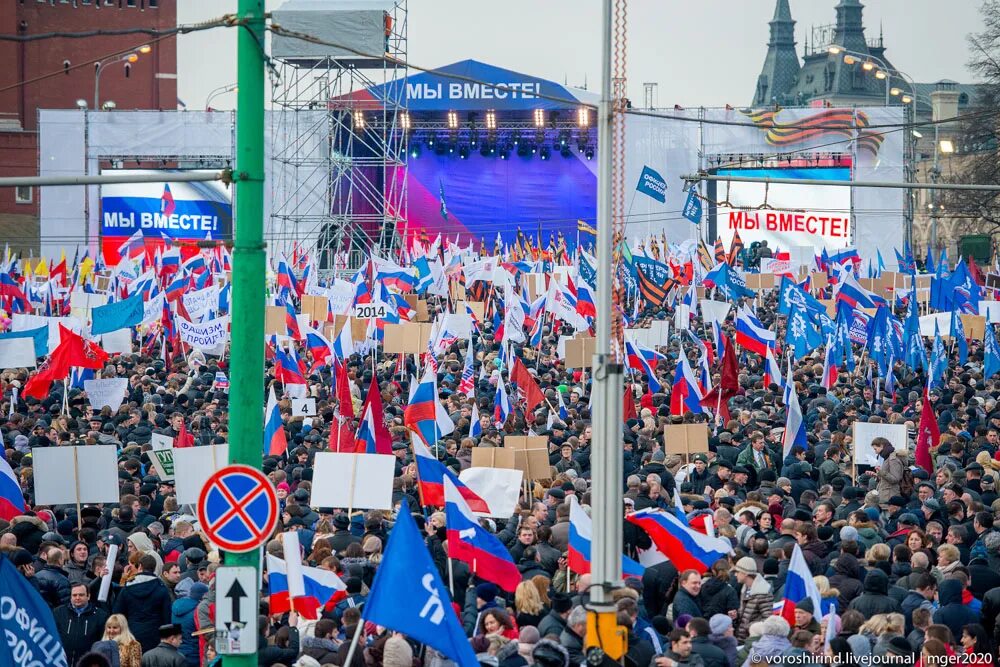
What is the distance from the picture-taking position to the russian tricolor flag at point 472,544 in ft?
33.1

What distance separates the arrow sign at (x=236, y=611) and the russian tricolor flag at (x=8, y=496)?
6.20m

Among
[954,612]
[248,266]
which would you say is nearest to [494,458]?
[954,612]

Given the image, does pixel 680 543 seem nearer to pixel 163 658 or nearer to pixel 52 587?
pixel 163 658

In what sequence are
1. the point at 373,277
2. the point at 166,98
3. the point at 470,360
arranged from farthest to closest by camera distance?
the point at 166,98 < the point at 373,277 < the point at 470,360

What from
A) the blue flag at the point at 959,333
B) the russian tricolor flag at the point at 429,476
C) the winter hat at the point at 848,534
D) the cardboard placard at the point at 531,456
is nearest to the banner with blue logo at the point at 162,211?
the blue flag at the point at 959,333

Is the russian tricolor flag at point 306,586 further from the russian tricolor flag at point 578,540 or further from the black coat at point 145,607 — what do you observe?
the russian tricolor flag at point 578,540

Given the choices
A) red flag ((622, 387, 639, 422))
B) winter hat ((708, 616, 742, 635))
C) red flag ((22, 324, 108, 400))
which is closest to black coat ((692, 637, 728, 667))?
winter hat ((708, 616, 742, 635))

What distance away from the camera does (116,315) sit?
22953 mm

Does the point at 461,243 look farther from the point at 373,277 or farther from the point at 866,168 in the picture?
the point at 373,277

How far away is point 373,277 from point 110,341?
7.77 meters

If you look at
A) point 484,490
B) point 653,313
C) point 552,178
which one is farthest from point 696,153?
point 484,490

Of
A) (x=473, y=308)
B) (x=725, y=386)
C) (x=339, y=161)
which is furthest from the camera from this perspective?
(x=339, y=161)

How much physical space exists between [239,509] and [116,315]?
52.9 ft

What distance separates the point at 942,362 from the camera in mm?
22438
